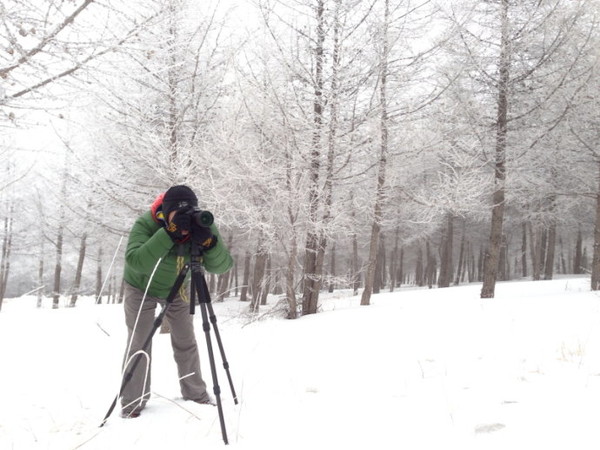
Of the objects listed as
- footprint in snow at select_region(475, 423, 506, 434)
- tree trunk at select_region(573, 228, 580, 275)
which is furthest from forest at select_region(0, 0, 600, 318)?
tree trunk at select_region(573, 228, 580, 275)

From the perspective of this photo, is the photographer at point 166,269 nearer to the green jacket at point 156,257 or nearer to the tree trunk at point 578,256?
the green jacket at point 156,257

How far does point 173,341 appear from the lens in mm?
3357

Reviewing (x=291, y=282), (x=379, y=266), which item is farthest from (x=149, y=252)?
(x=379, y=266)

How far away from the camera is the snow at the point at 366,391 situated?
7.45 ft

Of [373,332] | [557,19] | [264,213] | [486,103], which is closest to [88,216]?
[264,213]

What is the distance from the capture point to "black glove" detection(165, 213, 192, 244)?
2623 millimetres

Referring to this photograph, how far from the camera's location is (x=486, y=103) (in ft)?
31.7

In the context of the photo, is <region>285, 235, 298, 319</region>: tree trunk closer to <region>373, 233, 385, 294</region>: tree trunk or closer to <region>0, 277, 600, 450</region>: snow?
<region>0, 277, 600, 450</region>: snow

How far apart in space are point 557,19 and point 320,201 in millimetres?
6348

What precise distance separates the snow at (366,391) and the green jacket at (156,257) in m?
0.64

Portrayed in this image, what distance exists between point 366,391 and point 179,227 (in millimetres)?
1849

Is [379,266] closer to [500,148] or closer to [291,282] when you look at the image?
[500,148]

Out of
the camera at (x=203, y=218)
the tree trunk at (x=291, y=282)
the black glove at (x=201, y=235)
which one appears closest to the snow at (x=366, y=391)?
the black glove at (x=201, y=235)

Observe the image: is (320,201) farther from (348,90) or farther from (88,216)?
(88,216)
